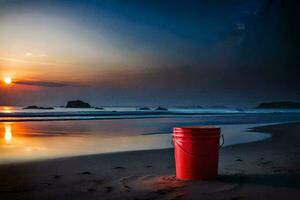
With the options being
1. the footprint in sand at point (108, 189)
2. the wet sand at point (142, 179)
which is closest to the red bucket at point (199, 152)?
the wet sand at point (142, 179)

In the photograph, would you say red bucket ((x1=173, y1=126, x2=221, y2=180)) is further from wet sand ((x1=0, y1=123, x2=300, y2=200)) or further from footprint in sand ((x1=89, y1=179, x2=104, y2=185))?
footprint in sand ((x1=89, y1=179, x2=104, y2=185))

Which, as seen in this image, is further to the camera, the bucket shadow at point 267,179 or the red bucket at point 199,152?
the red bucket at point 199,152

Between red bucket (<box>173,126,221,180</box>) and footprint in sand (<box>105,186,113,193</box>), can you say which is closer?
footprint in sand (<box>105,186,113,193</box>)

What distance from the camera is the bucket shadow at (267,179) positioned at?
17.4 ft

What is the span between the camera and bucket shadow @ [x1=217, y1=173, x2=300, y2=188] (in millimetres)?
5294

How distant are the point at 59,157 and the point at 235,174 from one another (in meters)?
4.01

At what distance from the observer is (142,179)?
5805 mm

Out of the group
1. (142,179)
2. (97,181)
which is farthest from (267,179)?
(97,181)

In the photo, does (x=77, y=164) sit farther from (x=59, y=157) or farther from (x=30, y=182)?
(x=30, y=182)

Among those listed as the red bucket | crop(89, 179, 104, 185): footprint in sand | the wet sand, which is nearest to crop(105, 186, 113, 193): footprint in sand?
the wet sand

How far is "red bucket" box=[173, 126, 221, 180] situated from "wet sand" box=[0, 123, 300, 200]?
0.65 ft

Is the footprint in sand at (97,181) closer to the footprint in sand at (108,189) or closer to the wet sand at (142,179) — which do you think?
the wet sand at (142,179)

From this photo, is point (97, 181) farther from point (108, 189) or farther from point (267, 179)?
point (267, 179)

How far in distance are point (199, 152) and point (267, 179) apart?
1.06 metres
